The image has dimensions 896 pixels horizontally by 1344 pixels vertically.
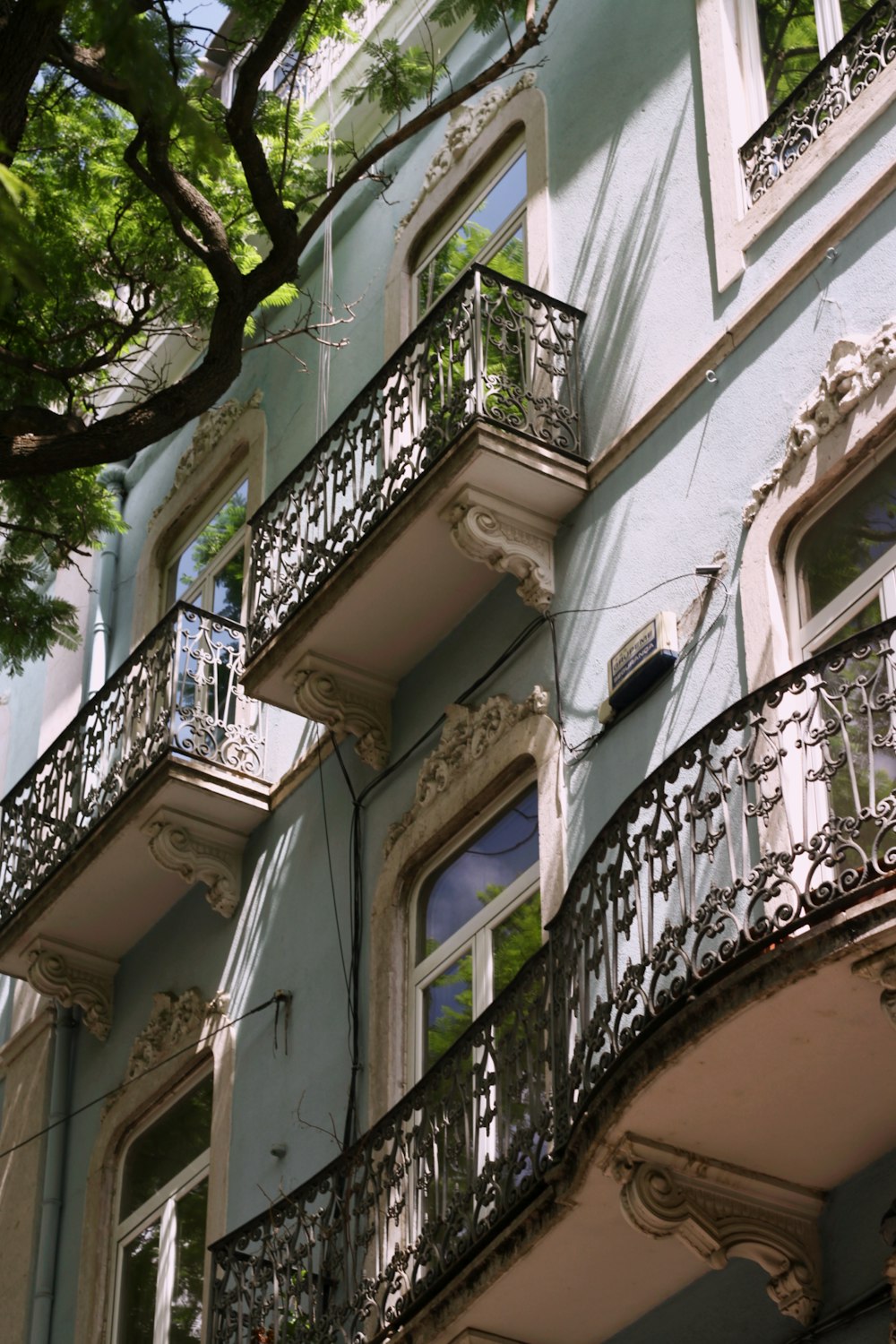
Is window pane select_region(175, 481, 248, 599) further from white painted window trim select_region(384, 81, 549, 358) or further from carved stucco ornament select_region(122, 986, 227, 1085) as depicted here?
carved stucco ornament select_region(122, 986, 227, 1085)

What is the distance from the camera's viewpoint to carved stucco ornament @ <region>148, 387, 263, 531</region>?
52.9 ft

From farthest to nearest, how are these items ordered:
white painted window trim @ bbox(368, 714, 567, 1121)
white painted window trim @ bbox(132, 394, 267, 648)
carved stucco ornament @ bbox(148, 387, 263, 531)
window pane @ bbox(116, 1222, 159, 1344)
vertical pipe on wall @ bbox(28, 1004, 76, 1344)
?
carved stucco ornament @ bbox(148, 387, 263, 531) < white painted window trim @ bbox(132, 394, 267, 648) < vertical pipe on wall @ bbox(28, 1004, 76, 1344) < window pane @ bbox(116, 1222, 159, 1344) < white painted window trim @ bbox(368, 714, 567, 1121)

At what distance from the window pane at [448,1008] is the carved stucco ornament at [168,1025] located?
2.11 metres

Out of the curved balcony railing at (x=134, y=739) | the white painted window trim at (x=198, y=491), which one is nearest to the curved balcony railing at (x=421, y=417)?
the curved balcony railing at (x=134, y=739)

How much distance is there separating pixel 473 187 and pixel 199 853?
433 centimetres

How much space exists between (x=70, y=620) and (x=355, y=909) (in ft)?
9.29

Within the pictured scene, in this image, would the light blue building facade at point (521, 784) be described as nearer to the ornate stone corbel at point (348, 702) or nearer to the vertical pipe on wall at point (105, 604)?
the ornate stone corbel at point (348, 702)

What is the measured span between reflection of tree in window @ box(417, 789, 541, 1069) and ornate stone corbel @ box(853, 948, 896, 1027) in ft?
10.9

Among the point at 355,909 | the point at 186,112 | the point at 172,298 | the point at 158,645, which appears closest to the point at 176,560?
the point at 158,645

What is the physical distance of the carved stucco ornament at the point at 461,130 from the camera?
13.9m

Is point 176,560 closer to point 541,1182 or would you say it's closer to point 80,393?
point 80,393

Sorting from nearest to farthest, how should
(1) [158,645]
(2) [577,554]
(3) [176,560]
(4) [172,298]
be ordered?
(2) [577,554] → (4) [172,298] → (1) [158,645] → (3) [176,560]

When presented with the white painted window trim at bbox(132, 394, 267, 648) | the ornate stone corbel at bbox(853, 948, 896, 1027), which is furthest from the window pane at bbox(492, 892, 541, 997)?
the white painted window trim at bbox(132, 394, 267, 648)

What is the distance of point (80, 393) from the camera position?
493 inches
